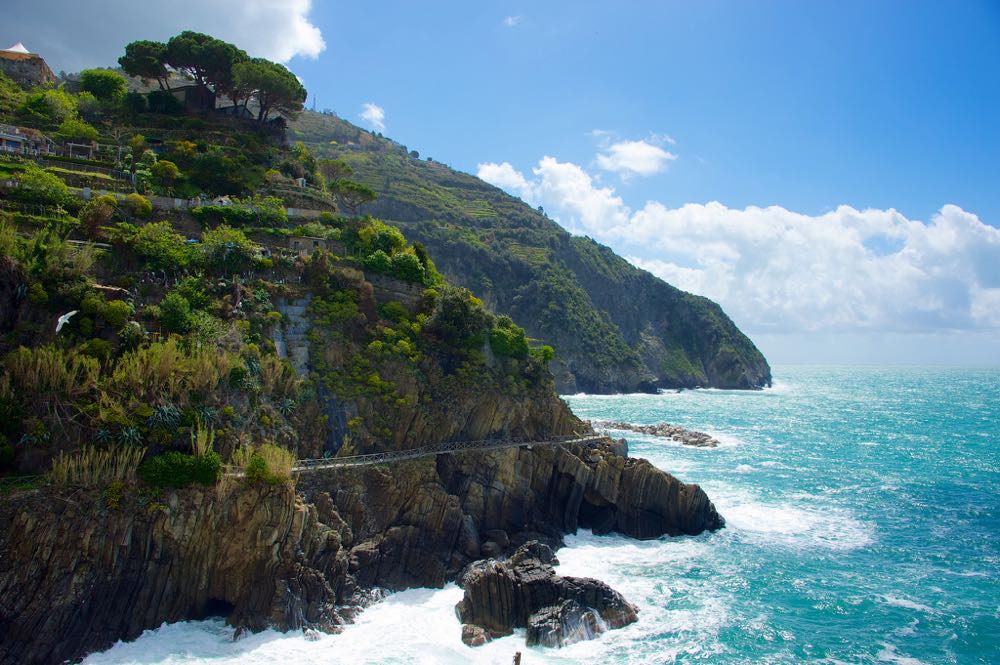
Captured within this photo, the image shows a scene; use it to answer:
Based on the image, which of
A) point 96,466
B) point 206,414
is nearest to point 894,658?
point 206,414

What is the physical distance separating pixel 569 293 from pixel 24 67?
113546mm

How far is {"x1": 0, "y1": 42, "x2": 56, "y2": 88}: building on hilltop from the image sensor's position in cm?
6975

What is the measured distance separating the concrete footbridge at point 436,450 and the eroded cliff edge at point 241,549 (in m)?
0.55

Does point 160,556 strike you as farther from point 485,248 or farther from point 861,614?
point 485,248

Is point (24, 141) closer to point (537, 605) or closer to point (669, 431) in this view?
point (537, 605)

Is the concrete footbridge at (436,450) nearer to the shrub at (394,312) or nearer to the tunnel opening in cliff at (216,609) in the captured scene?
the tunnel opening in cliff at (216,609)

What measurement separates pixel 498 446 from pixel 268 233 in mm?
23902

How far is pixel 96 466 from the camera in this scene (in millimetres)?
27906

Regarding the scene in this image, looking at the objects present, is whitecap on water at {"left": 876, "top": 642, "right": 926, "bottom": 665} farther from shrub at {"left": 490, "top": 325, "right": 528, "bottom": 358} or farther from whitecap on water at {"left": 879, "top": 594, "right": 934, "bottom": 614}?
shrub at {"left": 490, "top": 325, "right": 528, "bottom": 358}

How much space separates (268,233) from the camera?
158 ft

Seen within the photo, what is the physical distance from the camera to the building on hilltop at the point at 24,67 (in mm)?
69750

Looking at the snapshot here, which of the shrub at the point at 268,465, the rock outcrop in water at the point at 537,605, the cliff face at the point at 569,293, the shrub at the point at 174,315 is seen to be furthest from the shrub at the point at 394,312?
the cliff face at the point at 569,293

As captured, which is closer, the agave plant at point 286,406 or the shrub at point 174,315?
the shrub at point 174,315

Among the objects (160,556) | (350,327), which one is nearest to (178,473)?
(160,556)
